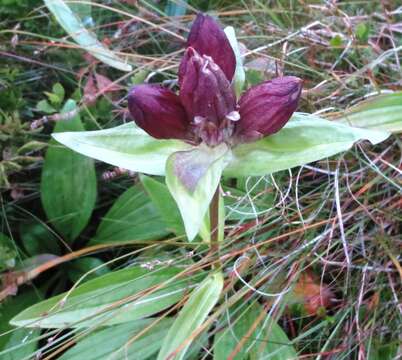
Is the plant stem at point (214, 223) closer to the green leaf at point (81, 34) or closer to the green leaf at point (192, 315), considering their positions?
the green leaf at point (192, 315)

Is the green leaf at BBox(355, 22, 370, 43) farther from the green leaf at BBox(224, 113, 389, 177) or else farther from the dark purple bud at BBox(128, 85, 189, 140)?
the dark purple bud at BBox(128, 85, 189, 140)

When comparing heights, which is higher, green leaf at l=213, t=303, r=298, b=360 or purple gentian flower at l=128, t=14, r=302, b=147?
purple gentian flower at l=128, t=14, r=302, b=147

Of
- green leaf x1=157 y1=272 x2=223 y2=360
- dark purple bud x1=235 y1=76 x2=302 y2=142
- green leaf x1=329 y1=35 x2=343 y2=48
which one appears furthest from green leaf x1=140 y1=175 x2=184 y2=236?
green leaf x1=329 y1=35 x2=343 y2=48

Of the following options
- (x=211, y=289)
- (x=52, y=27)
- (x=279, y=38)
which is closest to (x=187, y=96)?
(x=211, y=289)

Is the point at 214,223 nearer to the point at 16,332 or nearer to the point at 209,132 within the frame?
the point at 209,132

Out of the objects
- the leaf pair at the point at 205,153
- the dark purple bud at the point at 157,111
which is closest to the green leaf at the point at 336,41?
the leaf pair at the point at 205,153

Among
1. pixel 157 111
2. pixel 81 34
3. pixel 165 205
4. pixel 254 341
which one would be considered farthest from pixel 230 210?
pixel 81 34
